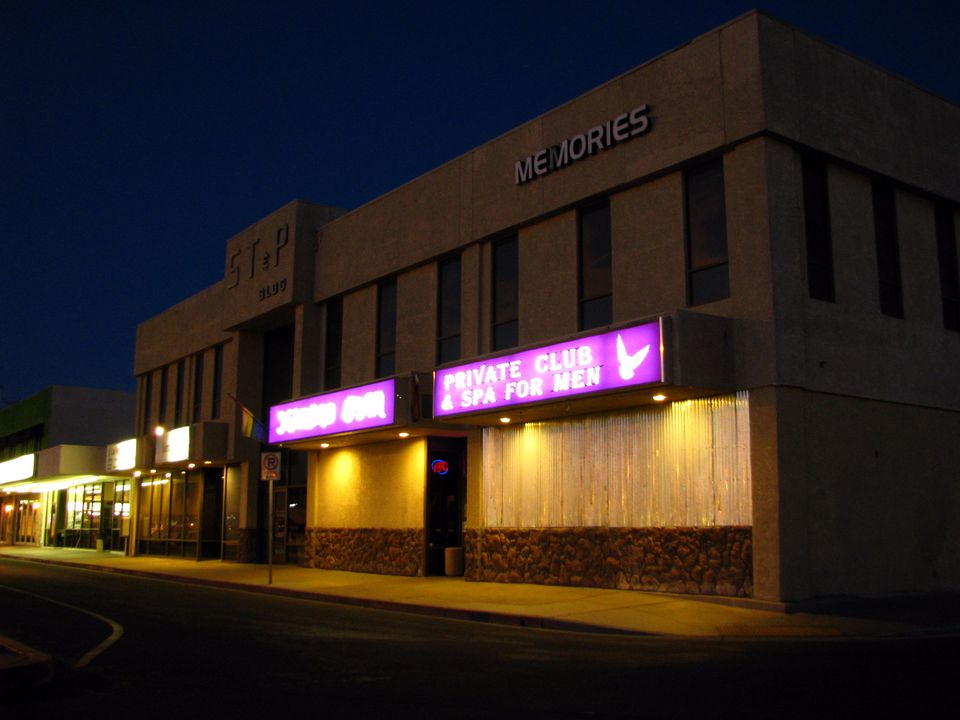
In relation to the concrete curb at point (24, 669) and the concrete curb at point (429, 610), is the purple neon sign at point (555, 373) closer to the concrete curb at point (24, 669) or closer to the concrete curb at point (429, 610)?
the concrete curb at point (429, 610)

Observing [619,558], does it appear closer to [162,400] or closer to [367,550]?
[367,550]

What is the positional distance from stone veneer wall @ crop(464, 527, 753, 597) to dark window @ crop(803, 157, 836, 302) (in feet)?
15.1

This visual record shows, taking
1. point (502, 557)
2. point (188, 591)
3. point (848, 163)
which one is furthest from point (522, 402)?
point (188, 591)

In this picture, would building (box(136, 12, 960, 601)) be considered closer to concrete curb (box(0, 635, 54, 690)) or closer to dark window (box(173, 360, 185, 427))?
concrete curb (box(0, 635, 54, 690))

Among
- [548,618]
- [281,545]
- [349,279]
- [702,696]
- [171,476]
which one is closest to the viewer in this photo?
[702,696]

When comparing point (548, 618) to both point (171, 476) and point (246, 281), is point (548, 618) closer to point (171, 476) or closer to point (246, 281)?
point (246, 281)

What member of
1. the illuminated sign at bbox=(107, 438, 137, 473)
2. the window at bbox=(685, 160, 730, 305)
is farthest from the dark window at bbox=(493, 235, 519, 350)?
the illuminated sign at bbox=(107, 438, 137, 473)

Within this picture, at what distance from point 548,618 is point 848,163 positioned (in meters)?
9.95

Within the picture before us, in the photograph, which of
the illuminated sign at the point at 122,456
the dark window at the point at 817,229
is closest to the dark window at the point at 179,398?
the illuminated sign at the point at 122,456

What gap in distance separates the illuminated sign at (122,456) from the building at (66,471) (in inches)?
2.1

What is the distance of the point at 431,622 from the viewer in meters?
15.3

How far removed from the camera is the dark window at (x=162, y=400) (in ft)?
130

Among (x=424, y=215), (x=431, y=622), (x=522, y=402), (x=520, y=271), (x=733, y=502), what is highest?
(x=424, y=215)

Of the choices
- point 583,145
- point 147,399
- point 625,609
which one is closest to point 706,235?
point 583,145
